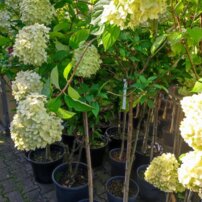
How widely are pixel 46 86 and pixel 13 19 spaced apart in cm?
88

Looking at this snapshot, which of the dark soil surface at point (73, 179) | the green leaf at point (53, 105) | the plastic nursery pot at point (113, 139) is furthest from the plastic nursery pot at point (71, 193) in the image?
the green leaf at point (53, 105)

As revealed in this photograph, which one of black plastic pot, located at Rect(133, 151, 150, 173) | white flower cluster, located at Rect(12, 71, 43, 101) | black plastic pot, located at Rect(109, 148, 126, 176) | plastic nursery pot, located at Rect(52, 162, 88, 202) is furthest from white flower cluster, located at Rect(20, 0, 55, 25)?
black plastic pot, located at Rect(133, 151, 150, 173)

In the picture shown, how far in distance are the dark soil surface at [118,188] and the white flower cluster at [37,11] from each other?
4.46 feet

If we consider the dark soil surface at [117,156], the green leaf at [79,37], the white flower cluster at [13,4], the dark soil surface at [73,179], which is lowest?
the dark soil surface at [73,179]

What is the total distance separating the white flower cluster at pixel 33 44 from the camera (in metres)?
1.30

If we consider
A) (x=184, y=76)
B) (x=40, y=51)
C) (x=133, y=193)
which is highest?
(x=40, y=51)

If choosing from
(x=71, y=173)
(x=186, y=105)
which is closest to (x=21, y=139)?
(x=186, y=105)

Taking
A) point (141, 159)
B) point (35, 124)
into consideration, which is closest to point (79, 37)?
point (35, 124)

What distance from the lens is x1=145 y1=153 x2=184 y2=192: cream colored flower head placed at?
1357 mm

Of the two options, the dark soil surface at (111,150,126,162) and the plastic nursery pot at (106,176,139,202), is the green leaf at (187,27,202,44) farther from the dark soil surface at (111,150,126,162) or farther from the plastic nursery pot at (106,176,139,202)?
the dark soil surface at (111,150,126,162)

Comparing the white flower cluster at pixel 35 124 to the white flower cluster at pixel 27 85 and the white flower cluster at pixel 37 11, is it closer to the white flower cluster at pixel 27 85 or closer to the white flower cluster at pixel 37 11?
the white flower cluster at pixel 27 85

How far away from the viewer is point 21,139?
43.3 inches

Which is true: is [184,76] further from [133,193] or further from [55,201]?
[55,201]

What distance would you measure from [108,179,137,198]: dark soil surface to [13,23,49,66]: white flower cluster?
4.26 feet
